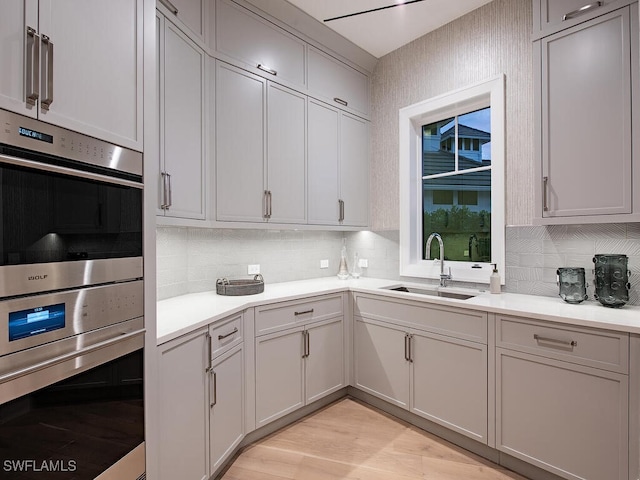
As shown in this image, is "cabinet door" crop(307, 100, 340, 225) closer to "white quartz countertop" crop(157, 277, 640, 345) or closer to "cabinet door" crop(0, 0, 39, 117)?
"white quartz countertop" crop(157, 277, 640, 345)

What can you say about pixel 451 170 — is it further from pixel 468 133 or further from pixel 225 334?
pixel 225 334

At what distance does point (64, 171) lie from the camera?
99cm

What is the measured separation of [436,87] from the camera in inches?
115

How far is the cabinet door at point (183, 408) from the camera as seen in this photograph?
4.78ft

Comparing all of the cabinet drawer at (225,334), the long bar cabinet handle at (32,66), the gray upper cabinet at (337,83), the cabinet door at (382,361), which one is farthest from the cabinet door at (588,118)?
Result: the long bar cabinet handle at (32,66)

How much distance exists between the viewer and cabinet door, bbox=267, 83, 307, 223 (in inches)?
103

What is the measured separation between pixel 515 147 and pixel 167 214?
2.30 meters

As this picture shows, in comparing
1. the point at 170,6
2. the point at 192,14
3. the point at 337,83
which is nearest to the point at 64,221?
the point at 170,6

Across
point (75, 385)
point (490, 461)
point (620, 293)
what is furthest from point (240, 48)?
point (490, 461)

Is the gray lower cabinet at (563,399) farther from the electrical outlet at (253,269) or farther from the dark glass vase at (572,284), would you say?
the electrical outlet at (253,269)

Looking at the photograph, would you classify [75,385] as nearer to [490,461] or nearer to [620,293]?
[490,461]

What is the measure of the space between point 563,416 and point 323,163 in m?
2.30

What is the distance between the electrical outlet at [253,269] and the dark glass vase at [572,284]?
211 centimetres

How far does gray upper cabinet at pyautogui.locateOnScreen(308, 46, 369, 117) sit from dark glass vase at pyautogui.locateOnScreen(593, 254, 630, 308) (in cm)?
223
